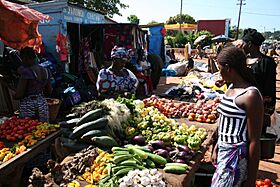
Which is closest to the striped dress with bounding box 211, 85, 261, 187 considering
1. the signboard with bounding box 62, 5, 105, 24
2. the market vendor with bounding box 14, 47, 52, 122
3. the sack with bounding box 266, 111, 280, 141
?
the market vendor with bounding box 14, 47, 52, 122

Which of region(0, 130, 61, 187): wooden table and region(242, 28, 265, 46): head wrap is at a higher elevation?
region(242, 28, 265, 46): head wrap

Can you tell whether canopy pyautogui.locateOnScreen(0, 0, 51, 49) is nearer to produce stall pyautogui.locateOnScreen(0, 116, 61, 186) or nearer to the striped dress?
produce stall pyautogui.locateOnScreen(0, 116, 61, 186)

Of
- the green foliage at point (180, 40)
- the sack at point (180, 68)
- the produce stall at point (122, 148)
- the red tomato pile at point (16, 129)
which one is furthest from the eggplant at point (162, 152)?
the green foliage at point (180, 40)

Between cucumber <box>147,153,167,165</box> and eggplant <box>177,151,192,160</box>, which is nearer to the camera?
cucumber <box>147,153,167,165</box>

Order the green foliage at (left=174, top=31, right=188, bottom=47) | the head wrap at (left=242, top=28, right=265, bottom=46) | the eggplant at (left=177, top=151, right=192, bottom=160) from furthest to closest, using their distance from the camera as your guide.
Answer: the green foliage at (left=174, top=31, right=188, bottom=47) → the head wrap at (left=242, top=28, right=265, bottom=46) → the eggplant at (left=177, top=151, right=192, bottom=160)

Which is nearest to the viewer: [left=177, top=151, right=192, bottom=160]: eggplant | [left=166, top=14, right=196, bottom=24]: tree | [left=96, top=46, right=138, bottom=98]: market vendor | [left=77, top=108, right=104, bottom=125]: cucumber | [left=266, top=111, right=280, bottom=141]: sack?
[left=177, top=151, right=192, bottom=160]: eggplant

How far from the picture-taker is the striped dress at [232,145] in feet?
7.52

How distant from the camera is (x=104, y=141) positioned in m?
2.97

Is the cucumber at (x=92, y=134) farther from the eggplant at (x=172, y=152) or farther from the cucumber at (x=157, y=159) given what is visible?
the eggplant at (x=172, y=152)

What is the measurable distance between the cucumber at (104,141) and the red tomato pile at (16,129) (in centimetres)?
117

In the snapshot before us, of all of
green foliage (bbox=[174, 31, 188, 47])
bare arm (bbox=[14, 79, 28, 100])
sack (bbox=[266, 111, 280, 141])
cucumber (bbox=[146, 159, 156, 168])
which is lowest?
sack (bbox=[266, 111, 280, 141])

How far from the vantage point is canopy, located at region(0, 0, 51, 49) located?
19.3ft

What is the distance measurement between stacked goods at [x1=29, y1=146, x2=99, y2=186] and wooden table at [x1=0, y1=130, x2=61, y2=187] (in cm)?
44

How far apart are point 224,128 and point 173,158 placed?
0.74 m
